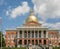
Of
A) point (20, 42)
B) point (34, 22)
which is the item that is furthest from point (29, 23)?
point (20, 42)

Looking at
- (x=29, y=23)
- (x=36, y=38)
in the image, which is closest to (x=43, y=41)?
(x=36, y=38)

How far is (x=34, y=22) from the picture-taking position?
115 m

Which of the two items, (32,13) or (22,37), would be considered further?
(32,13)

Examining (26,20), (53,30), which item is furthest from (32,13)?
(53,30)

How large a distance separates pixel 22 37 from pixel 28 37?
9.00 feet

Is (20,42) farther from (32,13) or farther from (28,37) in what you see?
(32,13)

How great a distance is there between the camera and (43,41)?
112250 mm

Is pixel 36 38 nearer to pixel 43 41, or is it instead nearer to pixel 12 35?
pixel 43 41

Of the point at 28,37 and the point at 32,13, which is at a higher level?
the point at 32,13

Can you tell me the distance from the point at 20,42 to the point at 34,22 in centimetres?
1135

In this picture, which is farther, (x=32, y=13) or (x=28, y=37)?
(x=32, y=13)

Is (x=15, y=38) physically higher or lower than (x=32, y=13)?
lower

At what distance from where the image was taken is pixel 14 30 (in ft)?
388

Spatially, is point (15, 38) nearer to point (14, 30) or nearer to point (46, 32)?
point (14, 30)
